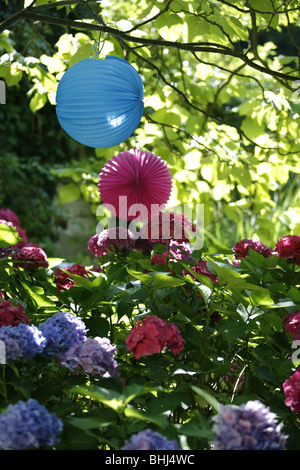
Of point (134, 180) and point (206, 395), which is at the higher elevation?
point (134, 180)

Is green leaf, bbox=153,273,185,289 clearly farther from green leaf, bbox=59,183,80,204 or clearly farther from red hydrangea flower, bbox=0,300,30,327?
green leaf, bbox=59,183,80,204

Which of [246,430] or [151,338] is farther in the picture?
[151,338]

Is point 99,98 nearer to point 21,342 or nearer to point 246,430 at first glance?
point 21,342

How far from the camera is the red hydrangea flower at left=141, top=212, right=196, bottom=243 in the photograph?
1.37 m

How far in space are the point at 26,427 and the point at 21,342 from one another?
160 millimetres

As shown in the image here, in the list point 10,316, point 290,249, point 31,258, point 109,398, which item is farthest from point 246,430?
point 31,258

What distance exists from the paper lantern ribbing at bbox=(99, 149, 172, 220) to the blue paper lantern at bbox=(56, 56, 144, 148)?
0.13m

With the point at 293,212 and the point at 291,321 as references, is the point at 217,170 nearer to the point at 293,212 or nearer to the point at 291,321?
→ the point at 293,212

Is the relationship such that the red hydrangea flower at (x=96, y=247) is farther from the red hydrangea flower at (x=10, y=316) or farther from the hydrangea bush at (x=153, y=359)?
the red hydrangea flower at (x=10, y=316)

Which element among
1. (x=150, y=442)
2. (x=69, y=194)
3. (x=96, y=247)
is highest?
(x=69, y=194)

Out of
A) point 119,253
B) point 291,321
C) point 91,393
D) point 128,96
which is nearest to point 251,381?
point 291,321

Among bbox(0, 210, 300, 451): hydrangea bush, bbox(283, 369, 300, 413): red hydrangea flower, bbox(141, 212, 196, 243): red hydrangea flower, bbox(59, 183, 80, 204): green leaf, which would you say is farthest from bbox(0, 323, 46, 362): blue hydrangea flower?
Result: bbox(59, 183, 80, 204): green leaf

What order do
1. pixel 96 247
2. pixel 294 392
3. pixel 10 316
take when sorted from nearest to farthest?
1. pixel 294 392
2. pixel 10 316
3. pixel 96 247

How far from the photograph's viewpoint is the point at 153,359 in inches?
39.0
